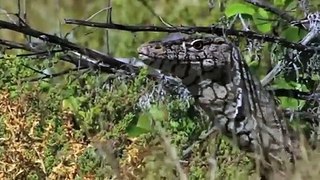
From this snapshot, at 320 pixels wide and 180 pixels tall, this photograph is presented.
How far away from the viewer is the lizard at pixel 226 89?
472 centimetres

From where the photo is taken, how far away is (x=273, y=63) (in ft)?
20.8

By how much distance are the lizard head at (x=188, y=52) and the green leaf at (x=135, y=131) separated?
0.67 m

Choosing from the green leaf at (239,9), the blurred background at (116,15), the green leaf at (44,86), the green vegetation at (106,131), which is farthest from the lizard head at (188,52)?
the blurred background at (116,15)

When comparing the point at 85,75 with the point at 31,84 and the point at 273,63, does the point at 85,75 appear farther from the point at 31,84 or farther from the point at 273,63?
the point at 273,63

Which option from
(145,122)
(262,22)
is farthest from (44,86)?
(262,22)

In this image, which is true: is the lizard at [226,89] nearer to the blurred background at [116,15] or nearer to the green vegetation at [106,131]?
the green vegetation at [106,131]

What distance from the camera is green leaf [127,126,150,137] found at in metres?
5.35

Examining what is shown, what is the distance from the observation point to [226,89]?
4828mm

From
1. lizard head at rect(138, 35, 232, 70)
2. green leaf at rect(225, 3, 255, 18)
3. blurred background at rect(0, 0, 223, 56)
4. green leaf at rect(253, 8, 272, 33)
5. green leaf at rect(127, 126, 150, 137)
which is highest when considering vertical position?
blurred background at rect(0, 0, 223, 56)

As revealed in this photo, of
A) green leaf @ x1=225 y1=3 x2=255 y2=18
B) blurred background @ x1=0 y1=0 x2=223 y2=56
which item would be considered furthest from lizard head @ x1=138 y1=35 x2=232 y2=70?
blurred background @ x1=0 y1=0 x2=223 y2=56

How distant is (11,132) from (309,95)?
1.93 m

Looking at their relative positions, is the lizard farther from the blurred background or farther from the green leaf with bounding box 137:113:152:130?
the blurred background

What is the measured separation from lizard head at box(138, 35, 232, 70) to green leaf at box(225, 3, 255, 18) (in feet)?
4.21

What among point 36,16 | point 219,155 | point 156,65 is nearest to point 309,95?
point 219,155
